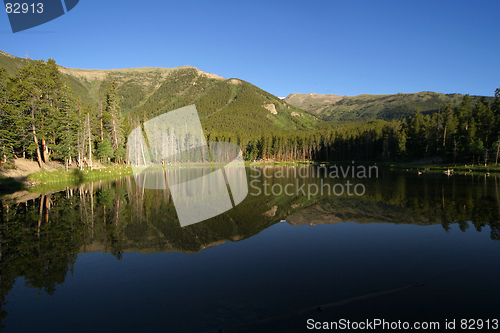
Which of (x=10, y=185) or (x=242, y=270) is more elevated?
(x=10, y=185)

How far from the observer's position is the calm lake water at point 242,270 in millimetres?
7215

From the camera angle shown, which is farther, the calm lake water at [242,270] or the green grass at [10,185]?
the green grass at [10,185]

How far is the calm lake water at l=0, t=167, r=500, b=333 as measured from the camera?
7215mm

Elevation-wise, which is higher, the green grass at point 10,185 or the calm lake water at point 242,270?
the green grass at point 10,185

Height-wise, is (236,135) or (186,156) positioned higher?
(236,135)

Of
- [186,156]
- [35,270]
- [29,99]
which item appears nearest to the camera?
[35,270]

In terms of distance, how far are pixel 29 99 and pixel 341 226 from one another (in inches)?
1675

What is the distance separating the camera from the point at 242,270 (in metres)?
10.3

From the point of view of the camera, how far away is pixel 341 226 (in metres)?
17.0

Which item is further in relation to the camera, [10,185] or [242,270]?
[10,185]

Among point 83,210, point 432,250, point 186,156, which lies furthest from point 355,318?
point 186,156

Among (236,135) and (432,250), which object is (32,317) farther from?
(236,135)

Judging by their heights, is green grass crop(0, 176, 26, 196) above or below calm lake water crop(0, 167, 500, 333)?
above

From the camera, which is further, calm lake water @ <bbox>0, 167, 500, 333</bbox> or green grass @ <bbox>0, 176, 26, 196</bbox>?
green grass @ <bbox>0, 176, 26, 196</bbox>
